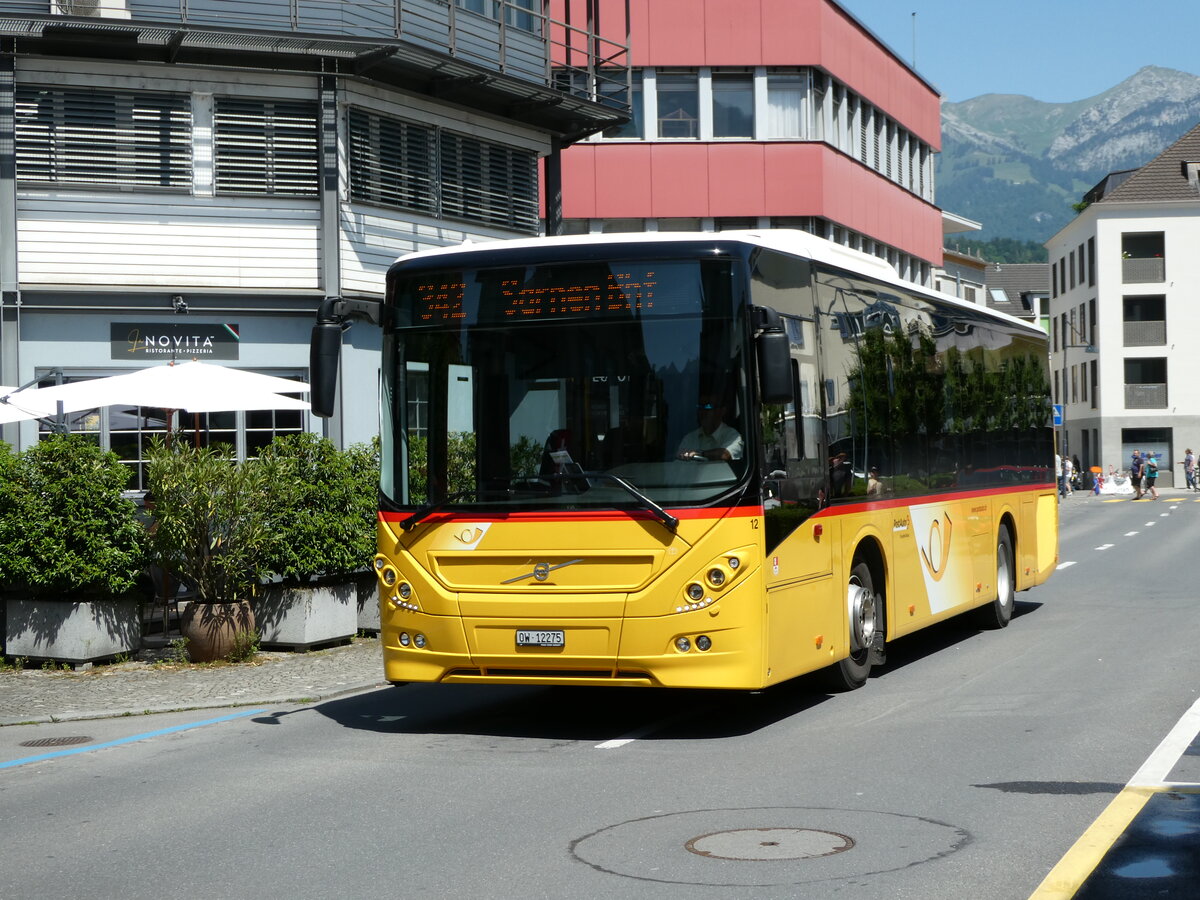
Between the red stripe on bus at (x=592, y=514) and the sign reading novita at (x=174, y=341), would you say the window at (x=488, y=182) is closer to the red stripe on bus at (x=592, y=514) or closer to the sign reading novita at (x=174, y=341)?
the sign reading novita at (x=174, y=341)

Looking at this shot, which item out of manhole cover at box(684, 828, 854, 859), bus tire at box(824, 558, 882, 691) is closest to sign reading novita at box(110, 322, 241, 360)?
bus tire at box(824, 558, 882, 691)

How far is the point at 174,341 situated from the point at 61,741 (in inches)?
492

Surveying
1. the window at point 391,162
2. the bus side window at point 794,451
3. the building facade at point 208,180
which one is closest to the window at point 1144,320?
the building facade at point 208,180

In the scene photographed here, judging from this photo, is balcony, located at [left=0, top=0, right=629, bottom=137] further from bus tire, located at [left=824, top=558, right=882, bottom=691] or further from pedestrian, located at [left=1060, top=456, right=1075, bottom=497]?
pedestrian, located at [left=1060, top=456, right=1075, bottom=497]

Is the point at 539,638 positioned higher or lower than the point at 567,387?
lower

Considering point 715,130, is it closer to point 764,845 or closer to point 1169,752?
point 1169,752

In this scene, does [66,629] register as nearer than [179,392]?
Yes

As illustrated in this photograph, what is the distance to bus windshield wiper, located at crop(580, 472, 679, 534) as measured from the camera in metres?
9.57

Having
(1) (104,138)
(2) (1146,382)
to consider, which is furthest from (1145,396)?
(1) (104,138)

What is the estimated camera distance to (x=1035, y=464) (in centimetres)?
1769

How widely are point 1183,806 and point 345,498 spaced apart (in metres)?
8.87

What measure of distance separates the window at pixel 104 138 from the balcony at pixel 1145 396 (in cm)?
6337

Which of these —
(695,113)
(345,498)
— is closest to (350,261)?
(345,498)

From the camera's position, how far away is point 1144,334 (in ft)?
256
